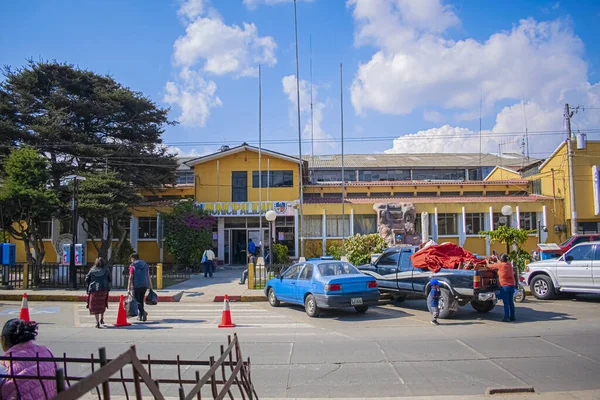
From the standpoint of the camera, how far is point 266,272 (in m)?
19.8

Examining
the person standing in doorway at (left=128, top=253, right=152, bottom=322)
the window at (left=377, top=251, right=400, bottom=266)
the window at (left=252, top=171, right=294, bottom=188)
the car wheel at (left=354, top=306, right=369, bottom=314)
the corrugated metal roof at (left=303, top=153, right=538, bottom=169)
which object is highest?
the corrugated metal roof at (left=303, top=153, right=538, bottom=169)

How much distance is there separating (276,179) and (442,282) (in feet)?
62.1

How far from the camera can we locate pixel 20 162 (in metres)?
20.0

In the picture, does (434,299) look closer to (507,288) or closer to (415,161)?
(507,288)

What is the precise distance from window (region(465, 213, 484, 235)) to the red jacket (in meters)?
29.2

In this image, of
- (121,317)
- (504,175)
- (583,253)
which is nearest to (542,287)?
(583,253)

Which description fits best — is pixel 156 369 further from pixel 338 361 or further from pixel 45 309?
pixel 45 309

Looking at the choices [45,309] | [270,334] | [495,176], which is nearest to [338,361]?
[270,334]

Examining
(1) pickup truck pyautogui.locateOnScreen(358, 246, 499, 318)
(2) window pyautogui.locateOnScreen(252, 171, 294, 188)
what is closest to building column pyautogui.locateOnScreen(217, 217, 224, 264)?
(2) window pyautogui.locateOnScreen(252, 171, 294, 188)

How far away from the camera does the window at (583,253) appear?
14.3 metres

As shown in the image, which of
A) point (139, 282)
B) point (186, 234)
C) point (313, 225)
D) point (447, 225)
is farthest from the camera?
point (447, 225)

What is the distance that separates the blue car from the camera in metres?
12.1

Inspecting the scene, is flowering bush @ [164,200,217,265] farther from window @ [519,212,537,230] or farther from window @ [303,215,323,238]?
window @ [519,212,537,230]

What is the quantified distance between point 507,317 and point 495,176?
3325 centimetres
